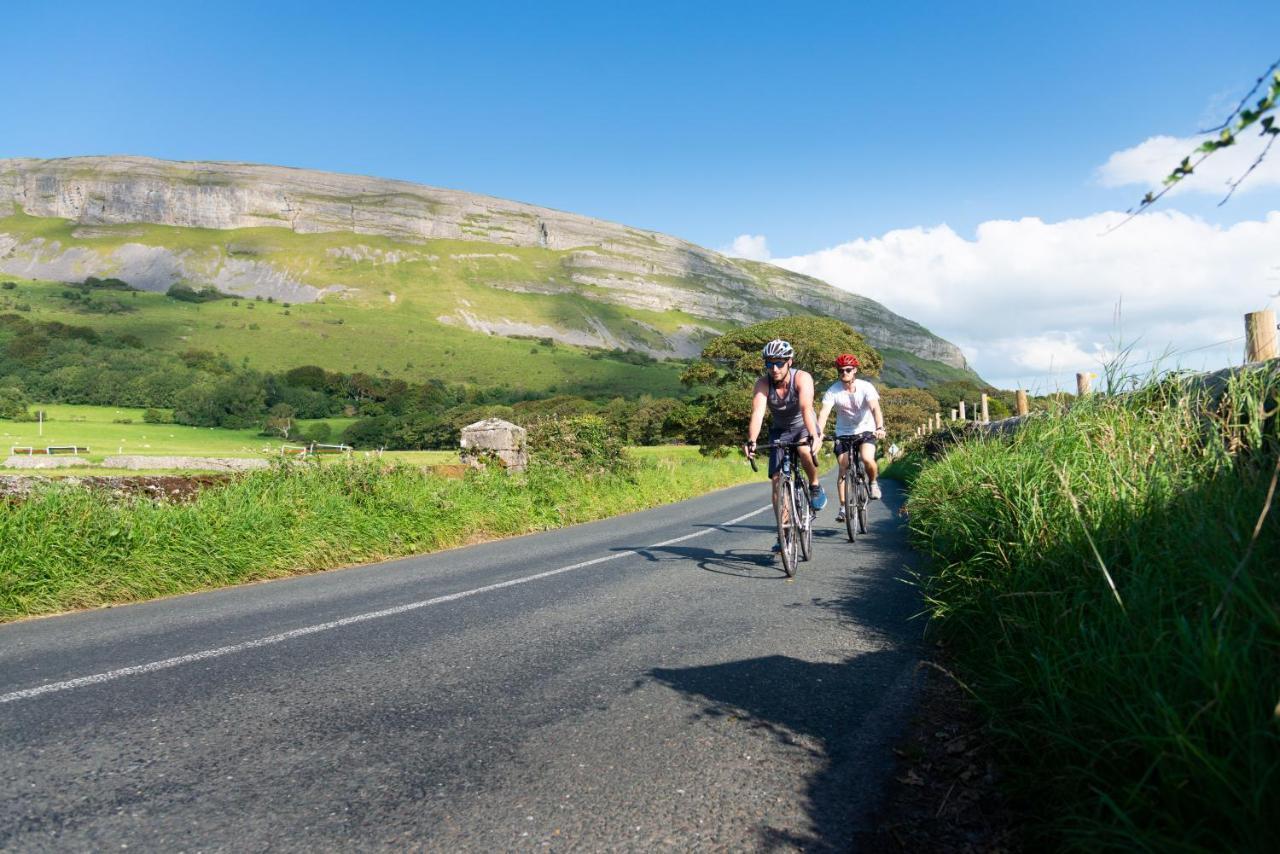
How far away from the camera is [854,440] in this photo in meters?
10.5

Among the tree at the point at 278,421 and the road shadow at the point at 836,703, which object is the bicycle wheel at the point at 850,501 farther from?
the tree at the point at 278,421

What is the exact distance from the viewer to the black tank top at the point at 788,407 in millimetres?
8102

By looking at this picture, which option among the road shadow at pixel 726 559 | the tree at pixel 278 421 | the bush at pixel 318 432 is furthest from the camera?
the bush at pixel 318 432

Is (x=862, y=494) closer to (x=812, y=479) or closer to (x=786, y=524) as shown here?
(x=812, y=479)

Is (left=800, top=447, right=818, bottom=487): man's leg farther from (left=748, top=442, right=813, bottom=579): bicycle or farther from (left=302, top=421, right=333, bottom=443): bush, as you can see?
(left=302, top=421, right=333, bottom=443): bush

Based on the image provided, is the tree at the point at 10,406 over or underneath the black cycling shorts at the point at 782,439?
over

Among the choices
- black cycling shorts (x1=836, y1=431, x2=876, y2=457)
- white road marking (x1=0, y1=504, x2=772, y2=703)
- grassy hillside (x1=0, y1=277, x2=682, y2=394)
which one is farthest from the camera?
grassy hillside (x1=0, y1=277, x2=682, y2=394)

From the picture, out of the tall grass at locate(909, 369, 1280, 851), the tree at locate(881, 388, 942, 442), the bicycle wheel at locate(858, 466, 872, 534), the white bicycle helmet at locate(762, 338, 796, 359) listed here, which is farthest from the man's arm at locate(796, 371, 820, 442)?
the tree at locate(881, 388, 942, 442)

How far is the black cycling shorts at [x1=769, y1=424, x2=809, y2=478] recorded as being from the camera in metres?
7.96

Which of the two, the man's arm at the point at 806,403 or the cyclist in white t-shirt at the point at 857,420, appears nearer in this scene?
the man's arm at the point at 806,403

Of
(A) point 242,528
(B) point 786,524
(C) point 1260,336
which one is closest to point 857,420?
(B) point 786,524

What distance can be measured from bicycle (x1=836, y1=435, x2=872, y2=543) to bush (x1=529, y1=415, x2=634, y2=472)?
745 cm

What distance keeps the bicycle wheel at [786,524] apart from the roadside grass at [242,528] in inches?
212

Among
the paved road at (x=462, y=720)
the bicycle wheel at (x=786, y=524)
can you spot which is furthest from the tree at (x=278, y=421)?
the paved road at (x=462, y=720)
